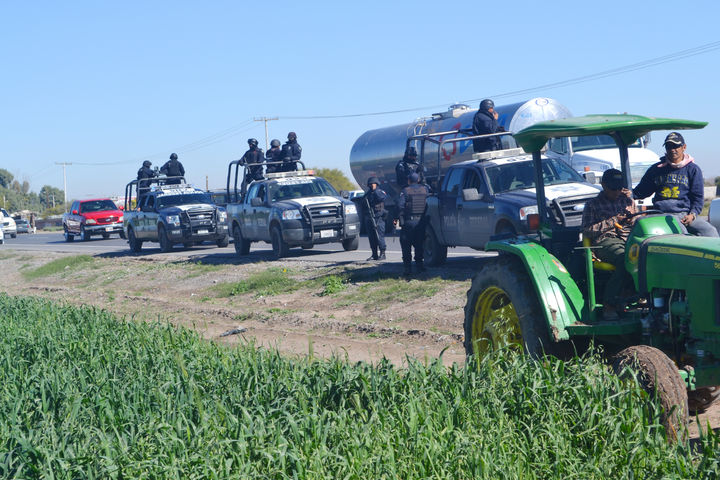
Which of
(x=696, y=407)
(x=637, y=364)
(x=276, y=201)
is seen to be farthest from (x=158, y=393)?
(x=276, y=201)

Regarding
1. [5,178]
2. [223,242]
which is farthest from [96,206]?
[5,178]

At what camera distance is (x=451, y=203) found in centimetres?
1622

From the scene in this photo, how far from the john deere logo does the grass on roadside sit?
22.3 m

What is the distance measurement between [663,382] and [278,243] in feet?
57.2

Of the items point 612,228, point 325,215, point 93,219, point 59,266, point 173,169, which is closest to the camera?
point 612,228

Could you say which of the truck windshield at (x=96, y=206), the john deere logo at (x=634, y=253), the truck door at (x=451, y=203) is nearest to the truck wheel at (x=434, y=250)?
the truck door at (x=451, y=203)

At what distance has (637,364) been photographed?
546 cm

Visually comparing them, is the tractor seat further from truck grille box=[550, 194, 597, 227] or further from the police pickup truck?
the police pickup truck

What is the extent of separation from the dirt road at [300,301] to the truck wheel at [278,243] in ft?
3.17

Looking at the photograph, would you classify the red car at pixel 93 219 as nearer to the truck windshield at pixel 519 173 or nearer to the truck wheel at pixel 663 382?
the truck windshield at pixel 519 173

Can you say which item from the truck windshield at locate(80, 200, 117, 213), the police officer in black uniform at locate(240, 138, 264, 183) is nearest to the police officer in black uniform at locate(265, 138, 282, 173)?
the police officer in black uniform at locate(240, 138, 264, 183)

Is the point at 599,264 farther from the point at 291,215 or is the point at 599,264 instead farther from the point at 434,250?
the point at 291,215

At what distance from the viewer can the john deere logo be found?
6156 millimetres

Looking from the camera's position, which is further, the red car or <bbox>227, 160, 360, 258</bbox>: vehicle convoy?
the red car
